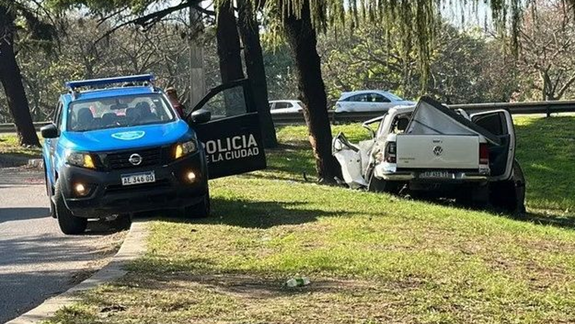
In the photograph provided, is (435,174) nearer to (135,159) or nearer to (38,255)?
(135,159)

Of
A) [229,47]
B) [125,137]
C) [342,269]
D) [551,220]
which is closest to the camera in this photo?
[342,269]

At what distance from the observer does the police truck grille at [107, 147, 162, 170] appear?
11164 mm

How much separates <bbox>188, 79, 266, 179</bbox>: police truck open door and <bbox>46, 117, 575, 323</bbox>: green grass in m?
0.62

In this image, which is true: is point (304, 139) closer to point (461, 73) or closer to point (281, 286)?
point (281, 286)

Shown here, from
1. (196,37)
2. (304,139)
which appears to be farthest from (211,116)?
(304,139)

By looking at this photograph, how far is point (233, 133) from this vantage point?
13.4 meters

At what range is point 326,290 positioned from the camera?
22.2 feet

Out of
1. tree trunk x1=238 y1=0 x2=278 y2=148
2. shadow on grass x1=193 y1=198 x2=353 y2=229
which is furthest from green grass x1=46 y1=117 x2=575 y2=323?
tree trunk x1=238 y1=0 x2=278 y2=148

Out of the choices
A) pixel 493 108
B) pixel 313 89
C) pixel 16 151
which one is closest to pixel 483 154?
pixel 313 89

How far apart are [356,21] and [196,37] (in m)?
13.3

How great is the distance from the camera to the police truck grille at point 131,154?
11164 mm

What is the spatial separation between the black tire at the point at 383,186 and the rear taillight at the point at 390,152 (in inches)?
28.8

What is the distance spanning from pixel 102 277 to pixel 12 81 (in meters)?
22.6

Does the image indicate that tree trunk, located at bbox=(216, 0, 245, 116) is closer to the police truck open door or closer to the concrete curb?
the police truck open door
